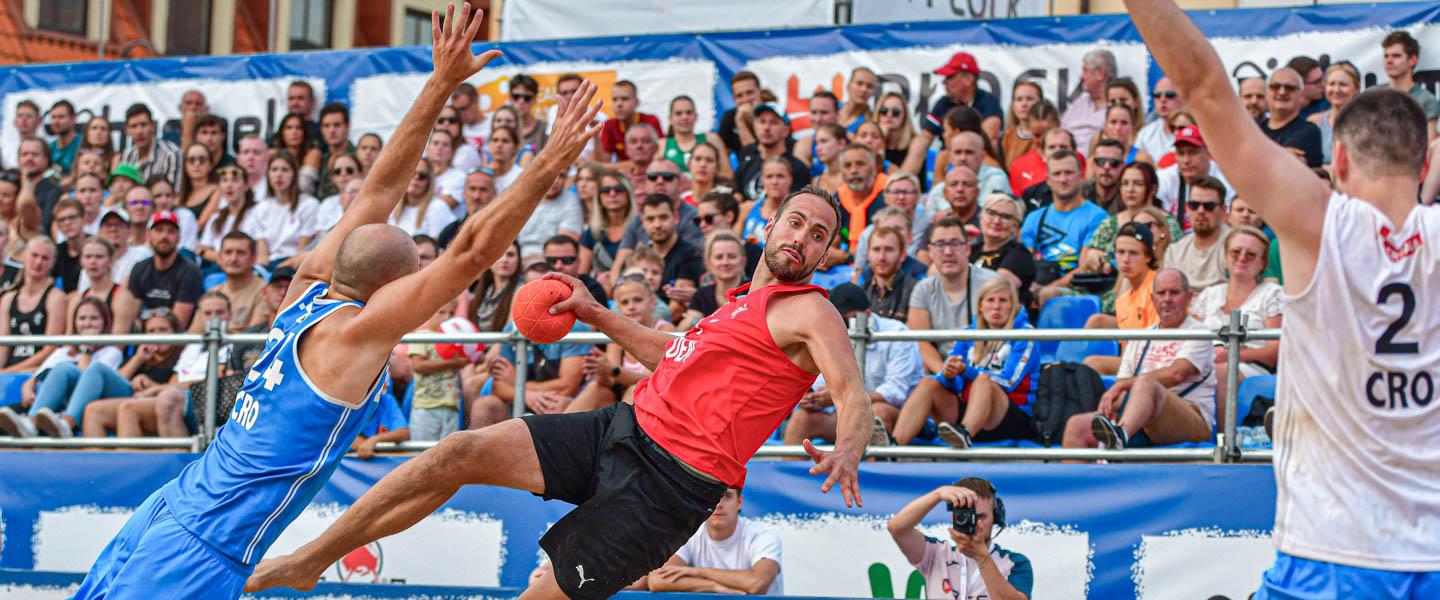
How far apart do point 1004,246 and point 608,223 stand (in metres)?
3.50

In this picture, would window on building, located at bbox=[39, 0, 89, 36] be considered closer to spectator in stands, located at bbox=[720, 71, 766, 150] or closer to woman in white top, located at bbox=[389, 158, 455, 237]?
woman in white top, located at bbox=[389, 158, 455, 237]

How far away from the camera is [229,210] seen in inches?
587

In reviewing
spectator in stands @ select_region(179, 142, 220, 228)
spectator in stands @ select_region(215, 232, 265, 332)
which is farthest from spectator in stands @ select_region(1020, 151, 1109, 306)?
spectator in stands @ select_region(179, 142, 220, 228)

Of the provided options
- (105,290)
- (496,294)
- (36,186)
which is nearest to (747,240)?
(496,294)

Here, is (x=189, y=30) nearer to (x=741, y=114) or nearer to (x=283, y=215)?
(x=283, y=215)

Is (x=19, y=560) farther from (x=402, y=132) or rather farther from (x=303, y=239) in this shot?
(x=402, y=132)

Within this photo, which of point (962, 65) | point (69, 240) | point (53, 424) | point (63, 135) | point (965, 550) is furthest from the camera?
point (63, 135)

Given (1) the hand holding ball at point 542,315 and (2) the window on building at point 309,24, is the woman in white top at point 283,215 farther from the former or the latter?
(2) the window on building at point 309,24

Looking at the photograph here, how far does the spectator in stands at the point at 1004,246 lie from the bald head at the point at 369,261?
5.45m

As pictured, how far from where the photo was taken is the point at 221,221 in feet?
48.9

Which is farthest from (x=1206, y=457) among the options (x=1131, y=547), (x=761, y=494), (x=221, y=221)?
(x=221, y=221)

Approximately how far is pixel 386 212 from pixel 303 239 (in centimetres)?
854

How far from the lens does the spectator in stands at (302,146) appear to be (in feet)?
49.7

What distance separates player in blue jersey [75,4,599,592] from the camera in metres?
5.33
